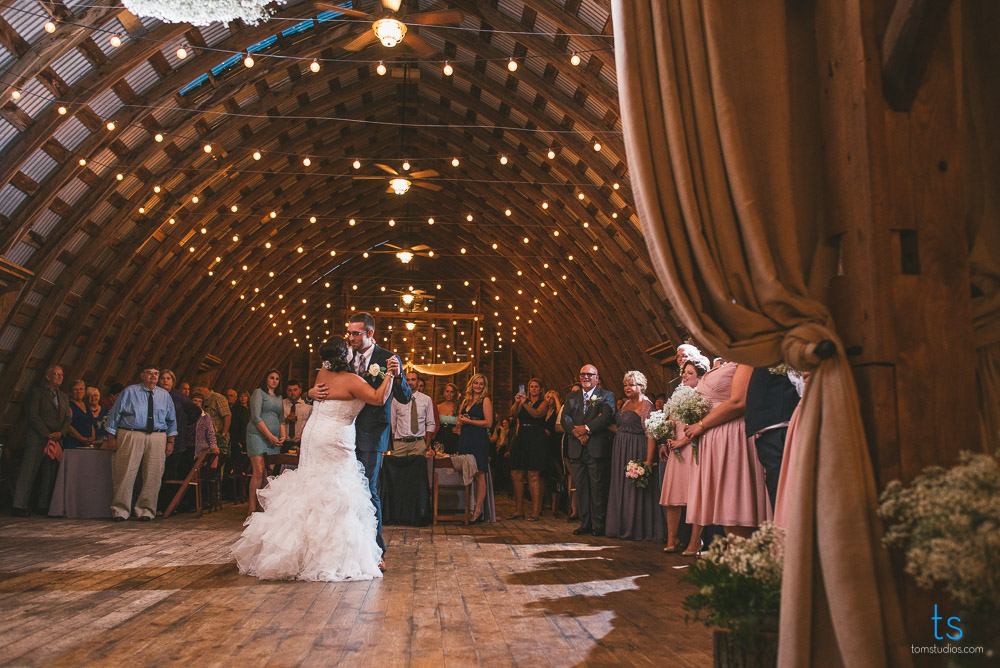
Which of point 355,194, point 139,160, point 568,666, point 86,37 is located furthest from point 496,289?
point 568,666

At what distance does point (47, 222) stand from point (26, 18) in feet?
12.9

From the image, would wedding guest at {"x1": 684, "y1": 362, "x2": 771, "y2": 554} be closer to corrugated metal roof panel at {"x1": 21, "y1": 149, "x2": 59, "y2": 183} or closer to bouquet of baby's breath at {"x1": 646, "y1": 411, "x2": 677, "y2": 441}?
bouquet of baby's breath at {"x1": 646, "y1": 411, "x2": 677, "y2": 441}

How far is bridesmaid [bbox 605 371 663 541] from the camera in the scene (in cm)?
682

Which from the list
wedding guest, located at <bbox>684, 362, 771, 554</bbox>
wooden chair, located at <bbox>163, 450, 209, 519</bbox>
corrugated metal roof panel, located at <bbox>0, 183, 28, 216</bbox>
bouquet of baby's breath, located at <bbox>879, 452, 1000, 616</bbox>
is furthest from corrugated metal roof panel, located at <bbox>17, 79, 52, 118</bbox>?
bouquet of baby's breath, located at <bbox>879, 452, 1000, 616</bbox>

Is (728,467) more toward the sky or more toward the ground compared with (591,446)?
more toward the ground

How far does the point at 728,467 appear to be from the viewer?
175 inches

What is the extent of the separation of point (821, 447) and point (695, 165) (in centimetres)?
88

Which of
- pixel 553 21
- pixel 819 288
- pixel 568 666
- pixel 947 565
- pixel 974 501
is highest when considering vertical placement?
pixel 553 21

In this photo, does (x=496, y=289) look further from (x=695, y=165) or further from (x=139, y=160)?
(x=695, y=165)

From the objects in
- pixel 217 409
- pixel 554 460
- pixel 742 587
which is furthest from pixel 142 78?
pixel 742 587

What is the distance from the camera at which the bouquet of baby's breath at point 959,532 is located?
1.64 metres

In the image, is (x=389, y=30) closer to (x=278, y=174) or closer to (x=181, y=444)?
(x=181, y=444)

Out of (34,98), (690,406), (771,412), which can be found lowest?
(771,412)

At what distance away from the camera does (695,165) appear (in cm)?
232
